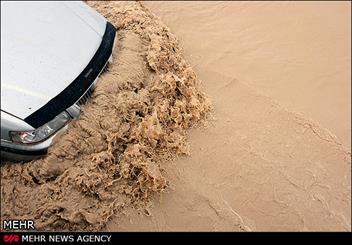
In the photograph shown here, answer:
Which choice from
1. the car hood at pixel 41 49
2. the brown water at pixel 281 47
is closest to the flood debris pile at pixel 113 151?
the car hood at pixel 41 49

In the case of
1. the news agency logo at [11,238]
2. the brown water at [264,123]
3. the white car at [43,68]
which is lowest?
the news agency logo at [11,238]

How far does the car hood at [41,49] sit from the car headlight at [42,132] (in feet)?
0.54

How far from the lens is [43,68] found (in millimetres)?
3717

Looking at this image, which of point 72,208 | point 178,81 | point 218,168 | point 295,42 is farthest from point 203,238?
point 295,42

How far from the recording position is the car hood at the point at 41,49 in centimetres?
354

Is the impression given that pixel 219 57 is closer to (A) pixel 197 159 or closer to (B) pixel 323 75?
(B) pixel 323 75

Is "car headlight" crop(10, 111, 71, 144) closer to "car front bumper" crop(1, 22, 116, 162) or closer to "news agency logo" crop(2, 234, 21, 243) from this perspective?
"car front bumper" crop(1, 22, 116, 162)

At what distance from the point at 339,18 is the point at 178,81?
3287 millimetres

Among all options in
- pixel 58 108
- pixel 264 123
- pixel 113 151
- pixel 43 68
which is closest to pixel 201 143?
pixel 264 123

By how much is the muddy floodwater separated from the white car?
20cm

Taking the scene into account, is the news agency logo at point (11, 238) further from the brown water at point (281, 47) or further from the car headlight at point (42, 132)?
the brown water at point (281, 47)

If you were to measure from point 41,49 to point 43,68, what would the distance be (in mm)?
238

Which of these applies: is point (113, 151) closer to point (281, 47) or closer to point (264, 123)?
point (264, 123)

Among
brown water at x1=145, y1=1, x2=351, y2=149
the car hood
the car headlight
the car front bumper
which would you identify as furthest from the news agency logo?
brown water at x1=145, y1=1, x2=351, y2=149
